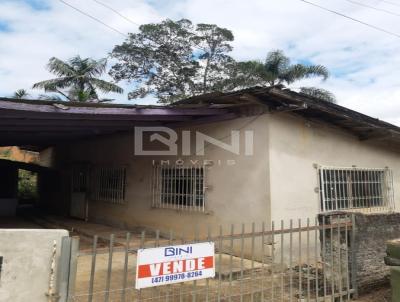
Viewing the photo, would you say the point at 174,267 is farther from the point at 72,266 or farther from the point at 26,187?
the point at 26,187

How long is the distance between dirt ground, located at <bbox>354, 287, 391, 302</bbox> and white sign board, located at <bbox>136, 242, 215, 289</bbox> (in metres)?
2.64

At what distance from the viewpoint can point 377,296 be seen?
5176 millimetres

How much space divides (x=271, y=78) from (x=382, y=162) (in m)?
12.9

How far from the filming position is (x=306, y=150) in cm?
750

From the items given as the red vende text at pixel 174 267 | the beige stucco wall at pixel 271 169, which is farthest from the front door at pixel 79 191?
the red vende text at pixel 174 267

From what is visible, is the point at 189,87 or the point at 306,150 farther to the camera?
the point at 189,87

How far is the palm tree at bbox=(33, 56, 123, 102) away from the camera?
22.3 meters

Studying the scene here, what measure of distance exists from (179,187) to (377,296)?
467 centimetres

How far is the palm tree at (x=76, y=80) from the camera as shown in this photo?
2233cm

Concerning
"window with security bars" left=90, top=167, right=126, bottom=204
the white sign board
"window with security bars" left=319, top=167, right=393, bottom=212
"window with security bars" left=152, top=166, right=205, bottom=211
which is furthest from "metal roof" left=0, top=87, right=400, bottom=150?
the white sign board

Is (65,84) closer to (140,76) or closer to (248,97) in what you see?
(140,76)

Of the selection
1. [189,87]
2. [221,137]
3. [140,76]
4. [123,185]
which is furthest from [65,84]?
[221,137]

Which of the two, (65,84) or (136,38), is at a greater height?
(136,38)

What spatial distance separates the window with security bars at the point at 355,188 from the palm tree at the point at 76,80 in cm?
1692
